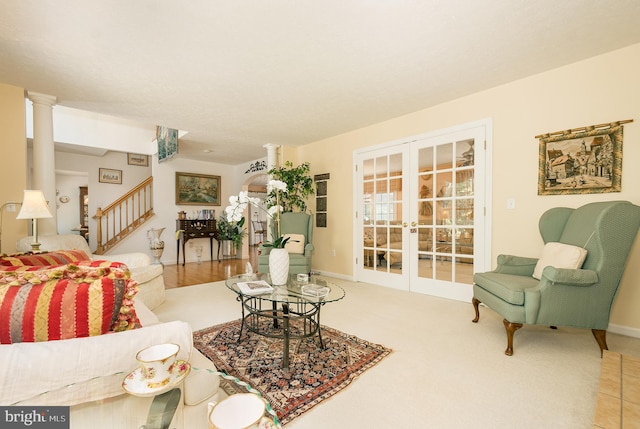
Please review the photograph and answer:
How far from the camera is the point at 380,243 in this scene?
13.6 feet

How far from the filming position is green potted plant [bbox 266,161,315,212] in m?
4.92

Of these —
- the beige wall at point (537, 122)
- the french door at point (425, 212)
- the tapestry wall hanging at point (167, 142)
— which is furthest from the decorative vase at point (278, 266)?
the tapestry wall hanging at point (167, 142)

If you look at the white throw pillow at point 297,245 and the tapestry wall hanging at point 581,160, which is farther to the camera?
the white throw pillow at point 297,245

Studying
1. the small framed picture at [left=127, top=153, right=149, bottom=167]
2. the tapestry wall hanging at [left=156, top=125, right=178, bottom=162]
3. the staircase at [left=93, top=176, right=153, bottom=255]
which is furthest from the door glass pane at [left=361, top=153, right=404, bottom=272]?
the small framed picture at [left=127, top=153, right=149, bottom=167]

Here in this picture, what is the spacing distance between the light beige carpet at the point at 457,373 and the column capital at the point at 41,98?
279cm

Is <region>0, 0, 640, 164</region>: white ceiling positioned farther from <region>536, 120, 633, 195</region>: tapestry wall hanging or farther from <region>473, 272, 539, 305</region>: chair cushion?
<region>473, 272, 539, 305</region>: chair cushion

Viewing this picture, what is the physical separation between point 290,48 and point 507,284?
2.61m

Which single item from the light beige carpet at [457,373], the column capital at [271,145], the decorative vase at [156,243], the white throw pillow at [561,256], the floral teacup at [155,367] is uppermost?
the column capital at [271,145]

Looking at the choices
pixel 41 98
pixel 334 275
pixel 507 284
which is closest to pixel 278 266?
pixel 507 284

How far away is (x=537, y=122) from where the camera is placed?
9.03ft

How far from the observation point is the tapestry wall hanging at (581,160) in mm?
2365

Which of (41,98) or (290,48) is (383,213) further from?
(41,98)

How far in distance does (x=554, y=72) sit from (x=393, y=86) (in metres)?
Answer: 1.52

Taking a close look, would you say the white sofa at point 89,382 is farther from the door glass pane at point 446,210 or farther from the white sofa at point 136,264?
the door glass pane at point 446,210
